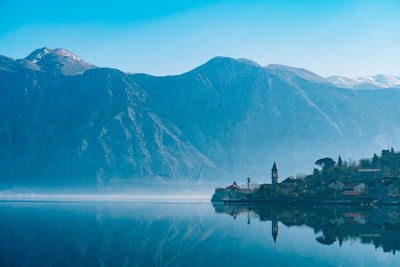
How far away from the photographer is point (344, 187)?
152 meters

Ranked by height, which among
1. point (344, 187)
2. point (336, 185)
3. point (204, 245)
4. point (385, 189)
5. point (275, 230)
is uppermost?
point (336, 185)

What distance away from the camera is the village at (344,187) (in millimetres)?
141500

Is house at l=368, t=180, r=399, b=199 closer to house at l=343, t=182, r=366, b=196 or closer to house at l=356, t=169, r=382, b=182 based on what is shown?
house at l=343, t=182, r=366, b=196

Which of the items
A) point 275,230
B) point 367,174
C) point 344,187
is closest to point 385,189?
point 344,187

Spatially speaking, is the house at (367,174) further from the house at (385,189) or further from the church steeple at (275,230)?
the church steeple at (275,230)

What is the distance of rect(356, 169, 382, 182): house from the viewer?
16870cm

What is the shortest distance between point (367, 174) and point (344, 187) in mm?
23387

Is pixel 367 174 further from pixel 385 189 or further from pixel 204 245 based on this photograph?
pixel 204 245

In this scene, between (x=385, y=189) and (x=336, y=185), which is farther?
(x=336, y=185)

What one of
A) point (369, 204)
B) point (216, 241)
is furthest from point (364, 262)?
point (369, 204)

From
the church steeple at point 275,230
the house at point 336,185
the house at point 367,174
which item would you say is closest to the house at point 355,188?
the house at point 336,185

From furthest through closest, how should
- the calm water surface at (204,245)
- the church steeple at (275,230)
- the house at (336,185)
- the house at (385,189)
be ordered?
the house at (336,185)
the house at (385,189)
the church steeple at (275,230)
the calm water surface at (204,245)

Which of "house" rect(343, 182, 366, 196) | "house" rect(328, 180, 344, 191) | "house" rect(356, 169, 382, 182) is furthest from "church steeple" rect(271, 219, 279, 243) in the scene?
"house" rect(356, 169, 382, 182)

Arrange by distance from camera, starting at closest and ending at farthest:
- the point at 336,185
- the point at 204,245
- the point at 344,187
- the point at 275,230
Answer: the point at 204,245 → the point at 275,230 → the point at 336,185 → the point at 344,187
